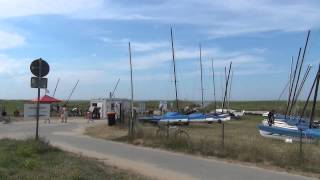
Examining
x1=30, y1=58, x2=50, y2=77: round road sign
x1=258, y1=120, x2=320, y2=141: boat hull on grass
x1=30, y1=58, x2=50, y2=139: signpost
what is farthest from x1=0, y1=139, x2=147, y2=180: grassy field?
x1=258, y1=120, x2=320, y2=141: boat hull on grass

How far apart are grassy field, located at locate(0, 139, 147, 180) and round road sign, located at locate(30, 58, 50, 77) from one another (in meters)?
3.18

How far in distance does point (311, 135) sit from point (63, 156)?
53.0 ft

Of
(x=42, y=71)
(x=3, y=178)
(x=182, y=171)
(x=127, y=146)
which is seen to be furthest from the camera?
(x=127, y=146)

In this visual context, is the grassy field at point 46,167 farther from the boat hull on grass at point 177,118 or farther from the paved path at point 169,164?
the boat hull on grass at point 177,118

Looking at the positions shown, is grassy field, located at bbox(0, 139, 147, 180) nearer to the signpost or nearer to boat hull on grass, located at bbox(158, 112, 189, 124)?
the signpost

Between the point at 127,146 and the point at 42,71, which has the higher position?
the point at 42,71

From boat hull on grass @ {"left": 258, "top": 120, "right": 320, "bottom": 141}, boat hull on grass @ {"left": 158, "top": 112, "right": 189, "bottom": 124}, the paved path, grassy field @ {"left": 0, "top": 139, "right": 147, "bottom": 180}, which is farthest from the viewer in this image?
boat hull on grass @ {"left": 158, "top": 112, "right": 189, "bottom": 124}

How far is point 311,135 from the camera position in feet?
99.7

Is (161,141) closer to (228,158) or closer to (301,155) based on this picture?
(228,158)

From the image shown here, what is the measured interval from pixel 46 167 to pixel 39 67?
7496 mm

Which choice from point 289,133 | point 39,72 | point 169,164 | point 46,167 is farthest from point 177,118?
point 46,167

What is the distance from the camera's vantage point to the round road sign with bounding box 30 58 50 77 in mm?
21891

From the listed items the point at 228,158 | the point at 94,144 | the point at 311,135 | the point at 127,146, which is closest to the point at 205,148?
the point at 228,158

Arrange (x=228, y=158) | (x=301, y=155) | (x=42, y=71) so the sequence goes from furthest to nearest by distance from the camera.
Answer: (x=42, y=71) < (x=228, y=158) < (x=301, y=155)
